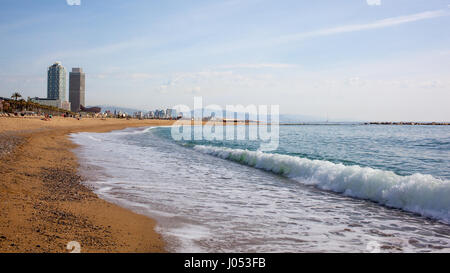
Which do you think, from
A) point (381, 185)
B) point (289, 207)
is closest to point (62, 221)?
point (289, 207)

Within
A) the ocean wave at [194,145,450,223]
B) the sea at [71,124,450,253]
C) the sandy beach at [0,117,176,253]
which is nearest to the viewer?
the sandy beach at [0,117,176,253]

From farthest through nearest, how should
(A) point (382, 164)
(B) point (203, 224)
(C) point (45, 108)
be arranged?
(C) point (45, 108)
(A) point (382, 164)
(B) point (203, 224)

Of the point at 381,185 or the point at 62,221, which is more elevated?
the point at 62,221

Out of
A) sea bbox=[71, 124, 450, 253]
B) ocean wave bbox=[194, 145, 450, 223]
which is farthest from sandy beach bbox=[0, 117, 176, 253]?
ocean wave bbox=[194, 145, 450, 223]

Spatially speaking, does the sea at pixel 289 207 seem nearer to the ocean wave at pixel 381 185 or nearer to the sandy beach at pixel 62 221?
the ocean wave at pixel 381 185

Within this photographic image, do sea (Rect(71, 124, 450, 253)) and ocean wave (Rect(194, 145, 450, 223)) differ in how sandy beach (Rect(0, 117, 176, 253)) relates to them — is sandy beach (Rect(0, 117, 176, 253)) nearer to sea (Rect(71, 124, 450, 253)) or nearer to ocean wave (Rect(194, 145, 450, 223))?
sea (Rect(71, 124, 450, 253))

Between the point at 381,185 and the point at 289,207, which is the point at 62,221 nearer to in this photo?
the point at 289,207

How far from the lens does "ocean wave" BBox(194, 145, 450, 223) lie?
7.39 m

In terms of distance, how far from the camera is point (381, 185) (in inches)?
352

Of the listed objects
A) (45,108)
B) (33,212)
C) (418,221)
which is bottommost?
(418,221)

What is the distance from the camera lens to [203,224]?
5.47 metres
